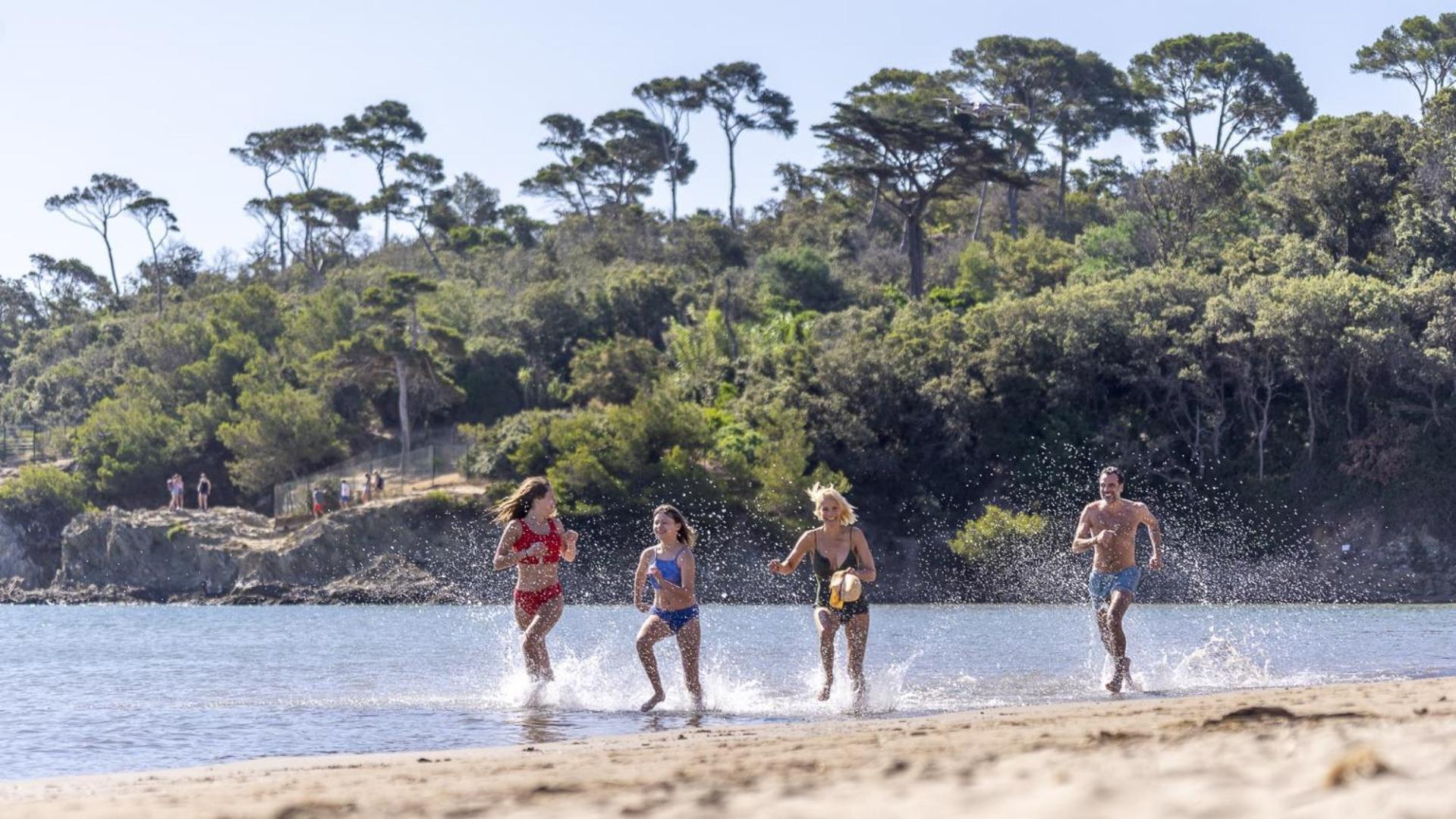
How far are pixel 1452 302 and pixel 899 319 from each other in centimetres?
1406

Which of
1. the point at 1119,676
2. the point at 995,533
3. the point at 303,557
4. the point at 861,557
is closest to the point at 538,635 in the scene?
the point at 861,557

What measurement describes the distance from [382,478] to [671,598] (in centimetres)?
3595

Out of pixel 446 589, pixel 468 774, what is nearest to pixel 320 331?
pixel 446 589

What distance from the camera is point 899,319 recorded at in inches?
1815

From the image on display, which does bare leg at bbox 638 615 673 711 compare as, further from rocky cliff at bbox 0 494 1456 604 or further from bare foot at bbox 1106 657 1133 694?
rocky cliff at bbox 0 494 1456 604

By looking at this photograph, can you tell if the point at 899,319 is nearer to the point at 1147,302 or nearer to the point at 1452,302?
the point at 1147,302

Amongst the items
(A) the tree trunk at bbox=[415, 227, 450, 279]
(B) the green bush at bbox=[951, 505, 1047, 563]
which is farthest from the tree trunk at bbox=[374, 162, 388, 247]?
(B) the green bush at bbox=[951, 505, 1047, 563]

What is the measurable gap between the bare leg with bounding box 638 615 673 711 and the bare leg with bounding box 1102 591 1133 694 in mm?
3492

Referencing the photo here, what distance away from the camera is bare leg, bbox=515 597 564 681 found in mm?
12688

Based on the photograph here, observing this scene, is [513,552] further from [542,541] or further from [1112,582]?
[1112,582]

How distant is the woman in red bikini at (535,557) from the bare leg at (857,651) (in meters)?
2.17

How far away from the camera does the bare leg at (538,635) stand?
41.6 feet

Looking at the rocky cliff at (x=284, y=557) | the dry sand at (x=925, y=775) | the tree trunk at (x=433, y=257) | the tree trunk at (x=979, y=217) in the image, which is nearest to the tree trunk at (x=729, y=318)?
the rocky cliff at (x=284, y=557)

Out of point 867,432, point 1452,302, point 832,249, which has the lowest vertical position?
point 867,432
